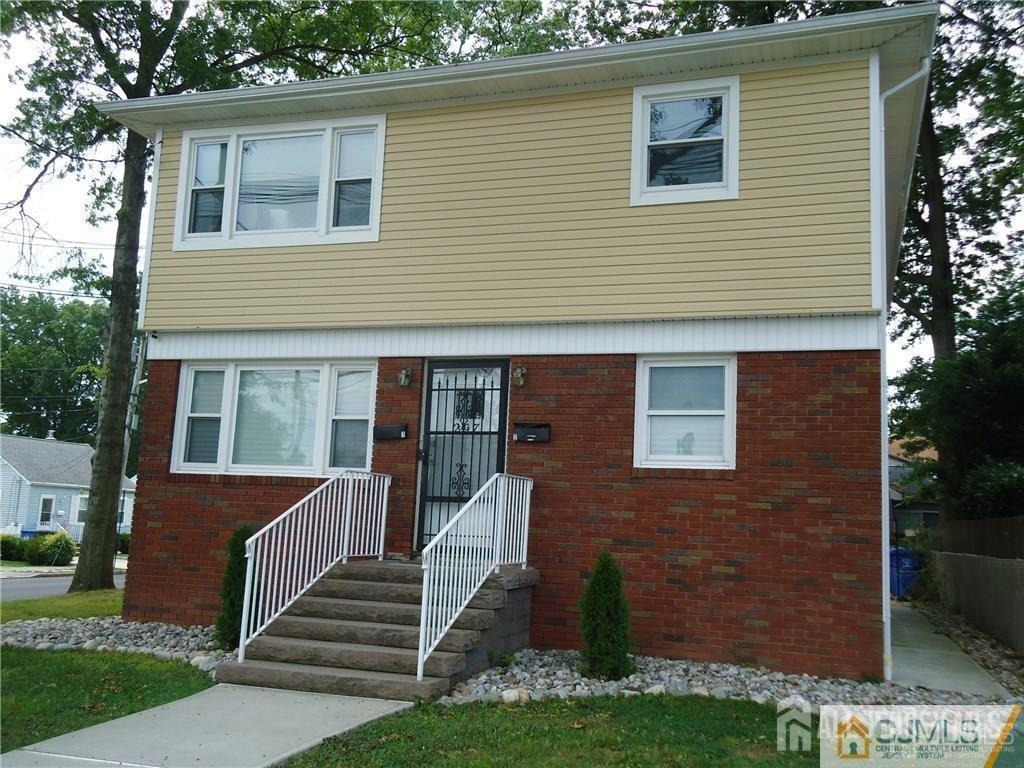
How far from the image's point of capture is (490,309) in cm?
923

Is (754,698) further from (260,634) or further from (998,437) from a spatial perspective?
(998,437)

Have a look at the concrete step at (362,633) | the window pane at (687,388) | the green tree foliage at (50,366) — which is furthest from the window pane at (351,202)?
the green tree foliage at (50,366)

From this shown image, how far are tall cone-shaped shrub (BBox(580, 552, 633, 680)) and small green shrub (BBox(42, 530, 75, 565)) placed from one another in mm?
28469

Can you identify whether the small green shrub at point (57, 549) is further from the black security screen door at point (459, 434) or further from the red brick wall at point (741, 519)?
the red brick wall at point (741, 519)

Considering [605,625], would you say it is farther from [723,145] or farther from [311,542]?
[723,145]

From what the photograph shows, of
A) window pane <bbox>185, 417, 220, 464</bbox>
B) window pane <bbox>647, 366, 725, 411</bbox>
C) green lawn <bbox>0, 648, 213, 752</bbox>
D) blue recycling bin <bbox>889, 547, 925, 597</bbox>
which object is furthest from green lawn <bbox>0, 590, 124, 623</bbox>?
blue recycling bin <bbox>889, 547, 925, 597</bbox>

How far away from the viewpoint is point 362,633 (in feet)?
24.2

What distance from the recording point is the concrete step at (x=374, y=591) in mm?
7785

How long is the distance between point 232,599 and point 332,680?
1851 mm

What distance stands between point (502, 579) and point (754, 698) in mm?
2299

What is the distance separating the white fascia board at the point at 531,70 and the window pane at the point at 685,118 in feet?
1.49

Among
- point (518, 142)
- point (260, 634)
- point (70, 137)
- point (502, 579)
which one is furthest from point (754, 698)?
point (70, 137)

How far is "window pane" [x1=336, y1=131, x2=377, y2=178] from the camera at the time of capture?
10039 millimetres

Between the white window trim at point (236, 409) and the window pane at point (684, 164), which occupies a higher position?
the window pane at point (684, 164)
